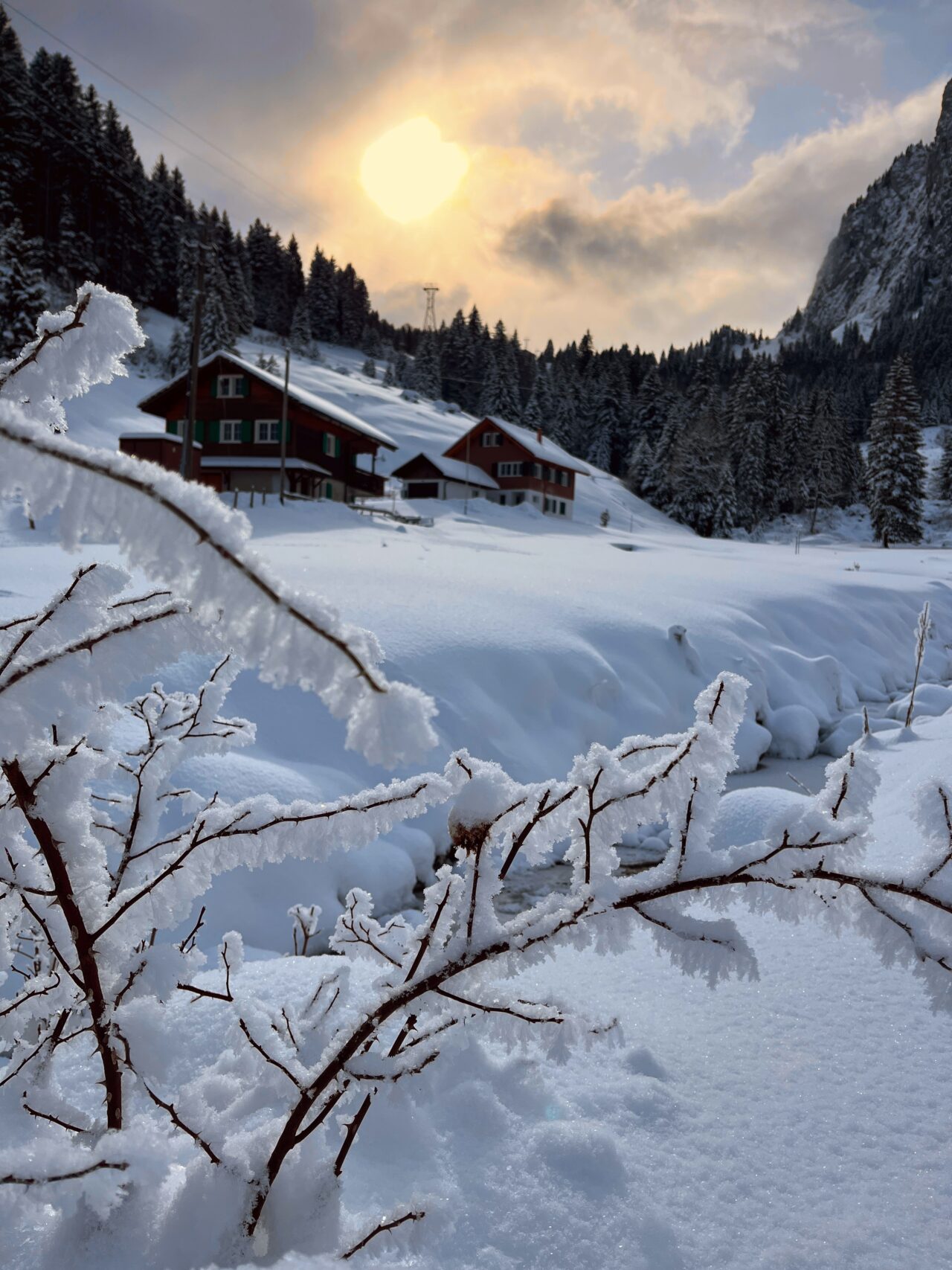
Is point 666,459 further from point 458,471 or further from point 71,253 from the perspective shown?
point 71,253

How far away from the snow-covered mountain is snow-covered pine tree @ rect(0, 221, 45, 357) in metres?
135

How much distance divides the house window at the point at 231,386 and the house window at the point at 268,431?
1.42 meters

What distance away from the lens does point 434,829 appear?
20.1ft

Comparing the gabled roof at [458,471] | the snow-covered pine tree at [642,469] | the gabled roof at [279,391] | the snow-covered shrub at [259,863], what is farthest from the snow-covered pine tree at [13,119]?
the snow-covered shrub at [259,863]

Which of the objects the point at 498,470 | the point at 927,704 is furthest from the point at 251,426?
the point at 927,704

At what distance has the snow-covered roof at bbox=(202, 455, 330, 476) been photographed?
31.6m

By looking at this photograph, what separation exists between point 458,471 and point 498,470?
3.47 metres

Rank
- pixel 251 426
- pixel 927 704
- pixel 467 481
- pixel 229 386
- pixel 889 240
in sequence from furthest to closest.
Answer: pixel 889 240
pixel 467 481
pixel 251 426
pixel 229 386
pixel 927 704

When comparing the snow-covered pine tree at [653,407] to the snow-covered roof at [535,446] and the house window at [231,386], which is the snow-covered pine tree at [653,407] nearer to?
the snow-covered roof at [535,446]

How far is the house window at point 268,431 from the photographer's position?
32.1m

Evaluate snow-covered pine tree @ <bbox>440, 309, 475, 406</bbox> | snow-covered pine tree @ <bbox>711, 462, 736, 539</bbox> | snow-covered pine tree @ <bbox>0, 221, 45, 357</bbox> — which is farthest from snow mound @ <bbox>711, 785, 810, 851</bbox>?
snow-covered pine tree @ <bbox>440, 309, 475, 406</bbox>

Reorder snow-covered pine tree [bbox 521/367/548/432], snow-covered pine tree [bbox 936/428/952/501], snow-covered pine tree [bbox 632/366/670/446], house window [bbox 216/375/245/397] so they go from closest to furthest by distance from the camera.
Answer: house window [bbox 216/375/245/397] → snow-covered pine tree [bbox 936/428/952/501] → snow-covered pine tree [bbox 632/366/670/446] → snow-covered pine tree [bbox 521/367/548/432]

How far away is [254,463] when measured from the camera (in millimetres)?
31672

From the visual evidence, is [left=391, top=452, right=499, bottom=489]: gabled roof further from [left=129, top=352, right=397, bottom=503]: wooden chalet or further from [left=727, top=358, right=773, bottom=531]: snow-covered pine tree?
[left=727, top=358, right=773, bottom=531]: snow-covered pine tree
